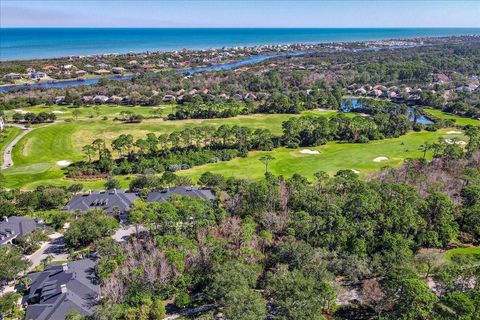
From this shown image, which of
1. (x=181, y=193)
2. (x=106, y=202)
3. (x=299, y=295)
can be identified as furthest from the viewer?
(x=181, y=193)

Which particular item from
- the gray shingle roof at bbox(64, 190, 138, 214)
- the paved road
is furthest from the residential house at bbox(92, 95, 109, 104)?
the gray shingle roof at bbox(64, 190, 138, 214)

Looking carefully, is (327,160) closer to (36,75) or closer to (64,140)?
(64,140)

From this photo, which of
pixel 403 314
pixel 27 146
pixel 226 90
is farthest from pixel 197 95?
pixel 403 314

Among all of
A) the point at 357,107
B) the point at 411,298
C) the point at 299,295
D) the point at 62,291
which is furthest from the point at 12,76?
the point at 411,298

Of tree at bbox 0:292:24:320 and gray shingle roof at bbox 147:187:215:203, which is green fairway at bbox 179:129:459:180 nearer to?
gray shingle roof at bbox 147:187:215:203

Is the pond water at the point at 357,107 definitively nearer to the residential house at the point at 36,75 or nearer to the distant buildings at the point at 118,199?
the distant buildings at the point at 118,199

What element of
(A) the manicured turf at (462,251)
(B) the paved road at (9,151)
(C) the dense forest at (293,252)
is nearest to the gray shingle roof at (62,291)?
(C) the dense forest at (293,252)
